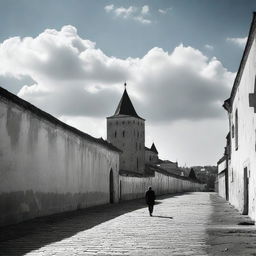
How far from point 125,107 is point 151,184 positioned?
4058 centimetres

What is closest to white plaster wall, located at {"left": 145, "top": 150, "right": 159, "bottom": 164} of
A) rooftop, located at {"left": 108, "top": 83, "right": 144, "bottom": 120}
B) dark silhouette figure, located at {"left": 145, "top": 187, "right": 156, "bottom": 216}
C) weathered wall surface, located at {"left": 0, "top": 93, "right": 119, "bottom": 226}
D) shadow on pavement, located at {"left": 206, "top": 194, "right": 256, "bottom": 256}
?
rooftop, located at {"left": 108, "top": 83, "right": 144, "bottom": 120}

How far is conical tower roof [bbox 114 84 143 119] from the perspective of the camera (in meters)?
87.3

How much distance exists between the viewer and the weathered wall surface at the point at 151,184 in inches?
1417

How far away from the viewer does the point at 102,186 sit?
92.9ft

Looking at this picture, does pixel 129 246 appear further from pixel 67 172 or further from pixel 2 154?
pixel 67 172

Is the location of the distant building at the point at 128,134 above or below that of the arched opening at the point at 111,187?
above

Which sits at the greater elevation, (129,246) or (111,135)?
(111,135)

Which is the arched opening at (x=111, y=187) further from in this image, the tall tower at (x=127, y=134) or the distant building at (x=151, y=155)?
the distant building at (x=151, y=155)

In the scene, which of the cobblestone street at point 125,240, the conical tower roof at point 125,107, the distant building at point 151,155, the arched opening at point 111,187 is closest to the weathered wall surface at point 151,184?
the arched opening at point 111,187

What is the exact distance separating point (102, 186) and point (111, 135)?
59.6 metres

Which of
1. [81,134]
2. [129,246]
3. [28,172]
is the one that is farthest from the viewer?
[81,134]

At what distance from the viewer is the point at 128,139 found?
85.9m

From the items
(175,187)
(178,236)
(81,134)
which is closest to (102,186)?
(81,134)

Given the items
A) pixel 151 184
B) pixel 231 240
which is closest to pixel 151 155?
pixel 151 184
